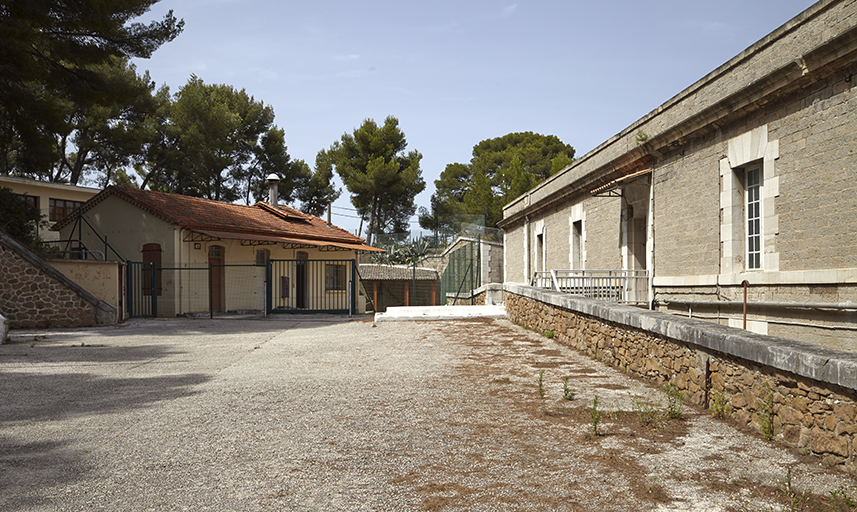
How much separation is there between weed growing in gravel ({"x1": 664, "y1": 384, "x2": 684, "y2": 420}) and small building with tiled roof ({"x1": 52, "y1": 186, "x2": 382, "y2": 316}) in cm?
1311

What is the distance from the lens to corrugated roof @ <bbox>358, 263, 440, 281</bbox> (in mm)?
30672

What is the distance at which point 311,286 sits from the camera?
25.2 metres

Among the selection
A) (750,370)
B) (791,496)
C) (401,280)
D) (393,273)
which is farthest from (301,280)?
(791,496)

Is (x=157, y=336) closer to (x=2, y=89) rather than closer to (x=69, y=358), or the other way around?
(x=69, y=358)

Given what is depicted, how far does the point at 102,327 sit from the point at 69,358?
18.8 ft

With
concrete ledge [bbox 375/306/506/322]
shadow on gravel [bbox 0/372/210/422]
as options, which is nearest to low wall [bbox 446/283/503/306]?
concrete ledge [bbox 375/306/506/322]

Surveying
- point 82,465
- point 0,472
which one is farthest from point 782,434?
point 0,472

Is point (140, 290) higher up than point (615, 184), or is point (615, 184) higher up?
point (615, 184)

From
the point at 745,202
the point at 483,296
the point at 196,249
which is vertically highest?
the point at 745,202

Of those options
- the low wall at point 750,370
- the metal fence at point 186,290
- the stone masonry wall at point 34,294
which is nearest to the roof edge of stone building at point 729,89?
the low wall at point 750,370

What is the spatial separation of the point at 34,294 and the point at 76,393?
8.95m

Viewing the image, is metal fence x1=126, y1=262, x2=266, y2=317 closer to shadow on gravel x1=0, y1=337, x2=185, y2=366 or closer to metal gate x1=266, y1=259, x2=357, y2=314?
metal gate x1=266, y1=259, x2=357, y2=314

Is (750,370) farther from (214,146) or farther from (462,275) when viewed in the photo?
(214,146)

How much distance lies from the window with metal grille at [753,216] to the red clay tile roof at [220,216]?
16.6m
